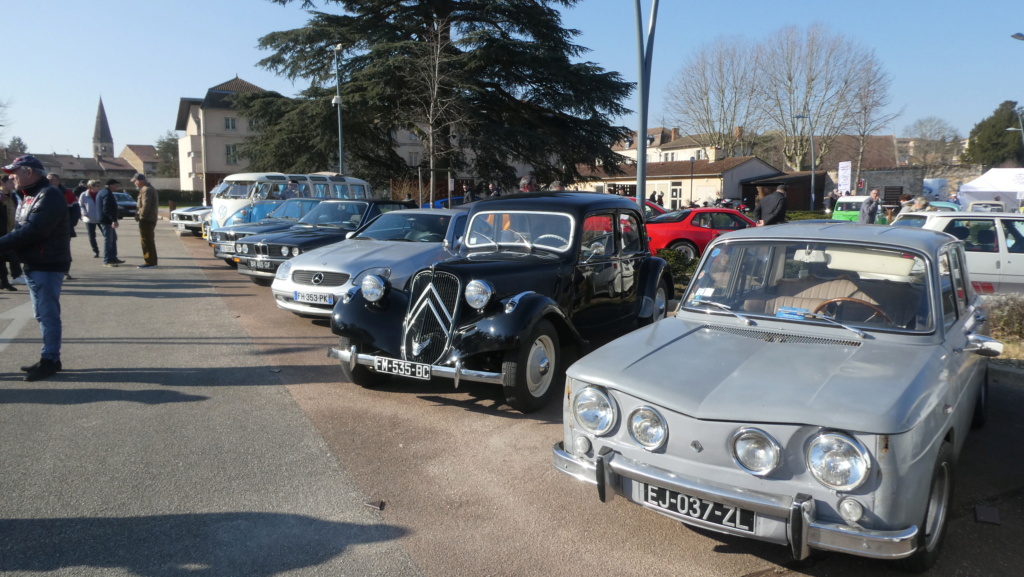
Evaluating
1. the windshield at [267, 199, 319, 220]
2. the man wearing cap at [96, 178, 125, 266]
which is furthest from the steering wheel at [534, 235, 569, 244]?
the man wearing cap at [96, 178, 125, 266]

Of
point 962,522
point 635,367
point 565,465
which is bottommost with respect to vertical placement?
point 962,522

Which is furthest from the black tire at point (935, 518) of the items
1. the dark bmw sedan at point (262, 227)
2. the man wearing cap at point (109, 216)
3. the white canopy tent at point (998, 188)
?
the white canopy tent at point (998, 188)

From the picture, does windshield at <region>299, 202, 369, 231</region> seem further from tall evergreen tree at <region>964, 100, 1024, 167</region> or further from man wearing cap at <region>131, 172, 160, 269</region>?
tall evergreen tree at <region>964, 100, 1024, 167</region>

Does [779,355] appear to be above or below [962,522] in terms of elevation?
above

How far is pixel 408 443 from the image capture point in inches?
194

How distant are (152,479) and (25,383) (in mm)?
2874

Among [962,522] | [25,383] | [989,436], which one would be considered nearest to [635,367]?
[962,522]

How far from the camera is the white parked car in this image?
393 inches

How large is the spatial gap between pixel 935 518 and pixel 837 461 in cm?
83

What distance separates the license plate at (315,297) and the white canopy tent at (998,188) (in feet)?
110

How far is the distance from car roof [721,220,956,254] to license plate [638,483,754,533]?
1.98 m

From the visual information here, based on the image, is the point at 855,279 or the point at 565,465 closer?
the point at 565,465

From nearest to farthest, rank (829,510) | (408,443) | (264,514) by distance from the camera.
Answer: (829,510)
(264,514)
(408,443)

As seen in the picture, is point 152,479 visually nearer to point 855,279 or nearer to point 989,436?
point 855,279
